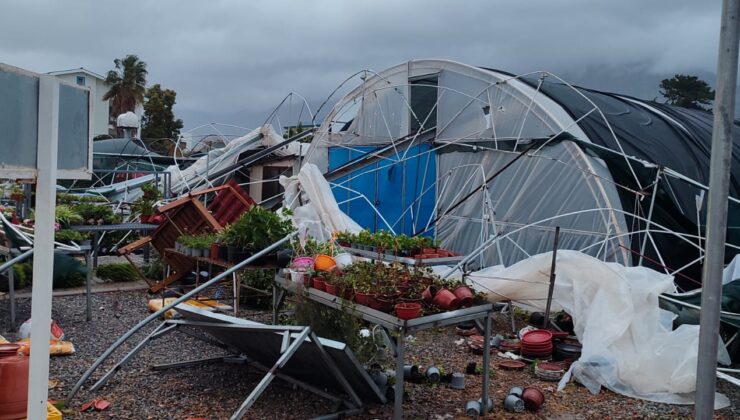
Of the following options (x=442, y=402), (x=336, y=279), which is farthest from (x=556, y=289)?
(x=336, y=279)

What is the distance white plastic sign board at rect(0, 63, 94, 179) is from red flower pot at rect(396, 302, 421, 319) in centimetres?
242

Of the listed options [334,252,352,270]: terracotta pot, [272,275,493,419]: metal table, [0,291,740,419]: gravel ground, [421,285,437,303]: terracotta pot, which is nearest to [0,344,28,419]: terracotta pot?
[0,291,740,419]: gravel ground

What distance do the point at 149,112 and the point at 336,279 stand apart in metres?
40.5

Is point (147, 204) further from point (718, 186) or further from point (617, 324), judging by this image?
point (718, 186)

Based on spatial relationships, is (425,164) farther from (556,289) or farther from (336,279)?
(336,279)

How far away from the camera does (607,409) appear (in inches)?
198

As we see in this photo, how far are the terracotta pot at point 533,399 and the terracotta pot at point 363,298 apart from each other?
1.54 m

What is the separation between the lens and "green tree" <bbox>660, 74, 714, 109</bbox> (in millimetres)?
30297

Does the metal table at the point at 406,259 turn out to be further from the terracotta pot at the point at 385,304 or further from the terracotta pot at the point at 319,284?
the terracotta pot at the point at 385,304

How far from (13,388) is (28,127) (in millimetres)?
2248

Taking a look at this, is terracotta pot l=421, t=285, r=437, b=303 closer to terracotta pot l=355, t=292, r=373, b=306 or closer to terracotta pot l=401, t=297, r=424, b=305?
terracotta pot l=401, t=297, r=424, b=305

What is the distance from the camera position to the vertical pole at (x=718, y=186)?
2906 mm

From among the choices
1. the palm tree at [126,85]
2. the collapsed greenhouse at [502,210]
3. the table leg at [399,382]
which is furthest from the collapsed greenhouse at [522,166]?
the palm tree at [126,85]

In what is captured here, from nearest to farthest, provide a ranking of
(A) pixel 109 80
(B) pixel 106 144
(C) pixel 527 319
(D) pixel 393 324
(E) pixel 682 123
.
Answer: (D) pixel 393 324
(C) pixel 527 319
(E) pixel 682 123
(B) pixel 106 144
(A) pixel 109 80
